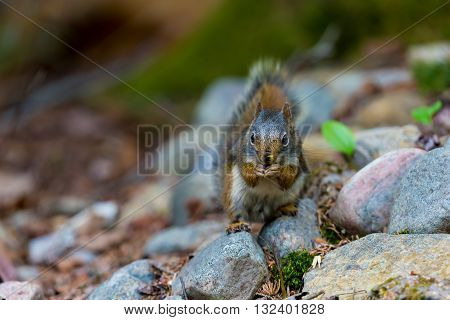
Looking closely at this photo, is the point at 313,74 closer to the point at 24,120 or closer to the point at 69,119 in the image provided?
the point at 69,119

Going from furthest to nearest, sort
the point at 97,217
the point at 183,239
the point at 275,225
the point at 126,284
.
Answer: the point at 97,217
the point at 183,239
the point at 275,225
the point at 126,284

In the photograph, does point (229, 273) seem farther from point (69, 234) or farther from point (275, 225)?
point (69, 234)

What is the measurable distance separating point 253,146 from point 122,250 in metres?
1.98

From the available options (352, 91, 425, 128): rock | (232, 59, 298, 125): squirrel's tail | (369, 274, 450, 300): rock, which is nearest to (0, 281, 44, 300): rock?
(232, 59, 298, 125): squirrel's tail

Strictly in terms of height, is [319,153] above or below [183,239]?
above

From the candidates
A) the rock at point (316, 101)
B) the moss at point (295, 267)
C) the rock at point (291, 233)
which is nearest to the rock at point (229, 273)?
the moss at point (295, 267)

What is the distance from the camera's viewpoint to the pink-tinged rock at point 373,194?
3.63 metres

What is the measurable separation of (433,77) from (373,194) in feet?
6.34

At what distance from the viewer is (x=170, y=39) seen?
1081 cm

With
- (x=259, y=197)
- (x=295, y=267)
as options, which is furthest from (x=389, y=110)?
(x=295, y=267)

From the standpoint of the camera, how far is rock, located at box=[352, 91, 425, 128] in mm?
5320

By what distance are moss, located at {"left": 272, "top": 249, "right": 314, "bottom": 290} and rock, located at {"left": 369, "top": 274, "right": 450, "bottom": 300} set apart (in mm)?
564

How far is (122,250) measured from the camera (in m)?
5.08

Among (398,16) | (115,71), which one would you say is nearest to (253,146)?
(398,16)
